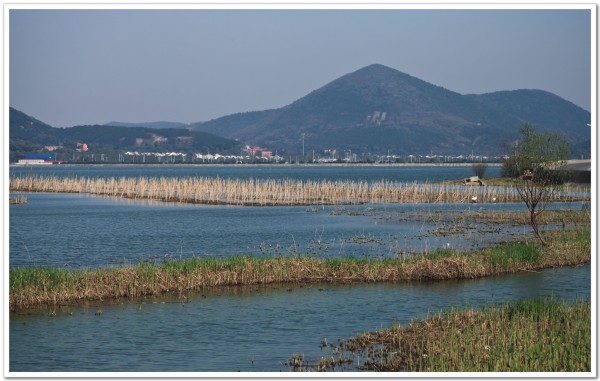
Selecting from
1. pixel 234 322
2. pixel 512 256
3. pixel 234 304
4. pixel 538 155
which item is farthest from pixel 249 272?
pixel 538 155

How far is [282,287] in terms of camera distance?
22406 mm

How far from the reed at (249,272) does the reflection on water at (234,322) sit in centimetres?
44

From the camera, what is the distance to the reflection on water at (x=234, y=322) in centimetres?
1573

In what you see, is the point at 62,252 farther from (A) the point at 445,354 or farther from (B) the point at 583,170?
(B) the point at 583,170

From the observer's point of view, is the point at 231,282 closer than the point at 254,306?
No

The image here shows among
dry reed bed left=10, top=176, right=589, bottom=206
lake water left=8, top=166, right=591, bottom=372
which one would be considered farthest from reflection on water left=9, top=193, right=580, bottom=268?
dry reed bed left=10, top=176, right=589, bottom=206

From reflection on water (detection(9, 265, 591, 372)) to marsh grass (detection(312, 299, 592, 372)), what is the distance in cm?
116

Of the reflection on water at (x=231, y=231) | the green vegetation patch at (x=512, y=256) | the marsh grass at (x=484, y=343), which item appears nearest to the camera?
the marsh grass at (x=484, y=343)

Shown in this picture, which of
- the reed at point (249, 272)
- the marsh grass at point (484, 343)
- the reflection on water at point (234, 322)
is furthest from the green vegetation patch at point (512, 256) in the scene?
the marsh grass at point (484, 343)

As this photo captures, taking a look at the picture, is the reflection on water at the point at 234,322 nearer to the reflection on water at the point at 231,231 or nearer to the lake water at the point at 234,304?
the lake water at the point at 234,304

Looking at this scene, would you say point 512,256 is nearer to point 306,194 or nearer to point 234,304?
point 234,304

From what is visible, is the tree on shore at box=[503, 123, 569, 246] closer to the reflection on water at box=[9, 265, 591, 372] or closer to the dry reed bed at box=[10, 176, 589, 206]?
the reflection on water at box=[9, 265, 591, 372]
